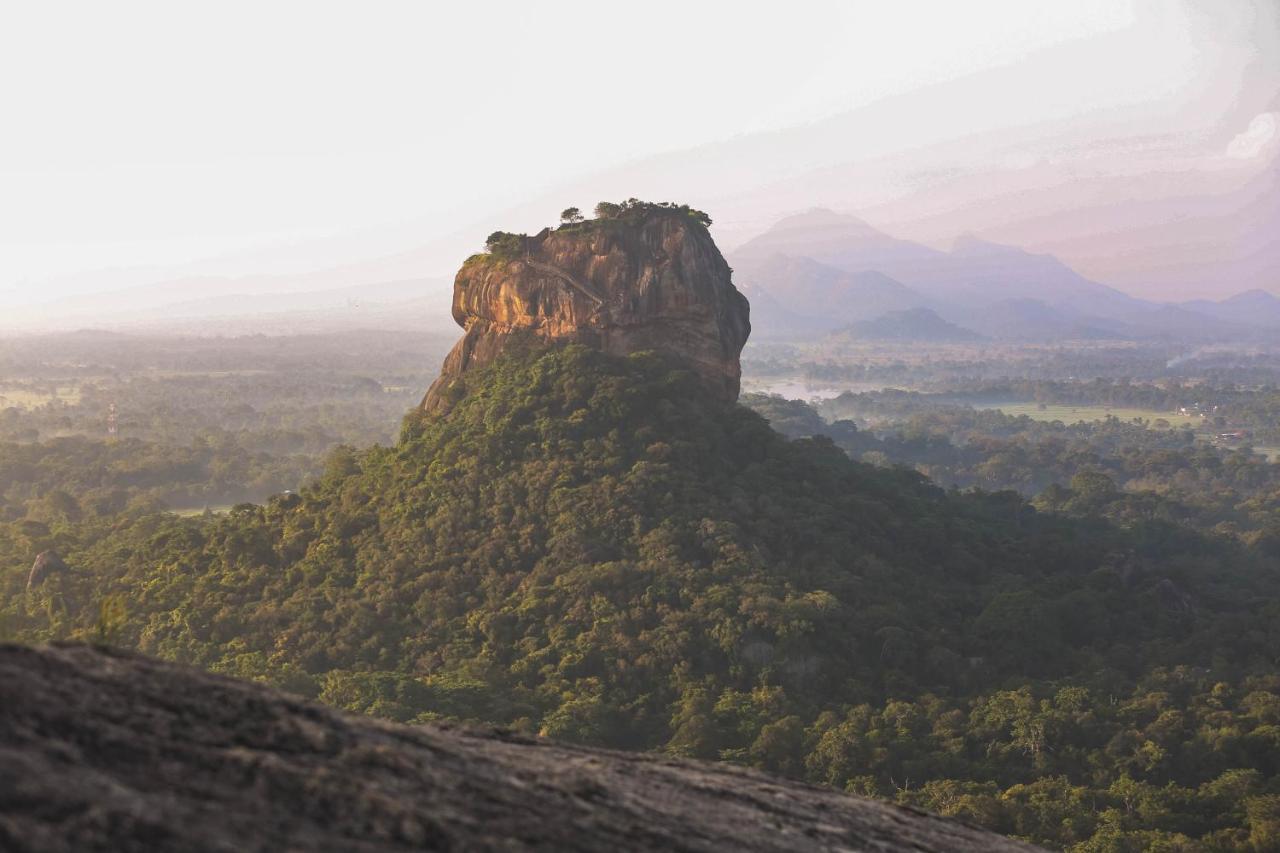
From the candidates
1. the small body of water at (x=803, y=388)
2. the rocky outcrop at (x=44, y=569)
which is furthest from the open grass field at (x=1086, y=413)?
the rocky outcrop at (x=44, y=569)

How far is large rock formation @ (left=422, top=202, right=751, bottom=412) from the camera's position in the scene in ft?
126

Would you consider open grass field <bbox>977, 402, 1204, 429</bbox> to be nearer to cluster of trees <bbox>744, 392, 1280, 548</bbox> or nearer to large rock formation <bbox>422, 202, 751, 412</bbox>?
cluster of trees <bbox>744, 392, 1280, 548</bbox>

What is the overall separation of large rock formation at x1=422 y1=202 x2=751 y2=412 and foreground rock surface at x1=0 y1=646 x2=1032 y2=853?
101ft

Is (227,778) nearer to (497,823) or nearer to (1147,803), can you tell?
(497,823)

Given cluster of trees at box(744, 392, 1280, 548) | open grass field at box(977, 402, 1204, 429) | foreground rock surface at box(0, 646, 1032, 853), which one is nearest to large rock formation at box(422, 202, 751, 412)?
cluster of trees at box(744, 392, 1280, 548)

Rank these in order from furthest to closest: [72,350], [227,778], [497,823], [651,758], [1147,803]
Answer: [72,350]
[1147,803]
[651,758]
[497,823]
[227,778]

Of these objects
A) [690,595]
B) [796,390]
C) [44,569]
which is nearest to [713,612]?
[690,595]

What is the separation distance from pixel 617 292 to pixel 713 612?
16.4 metres

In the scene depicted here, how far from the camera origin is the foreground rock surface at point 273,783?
525 centimetres

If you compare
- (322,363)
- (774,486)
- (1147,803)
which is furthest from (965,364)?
(1147,803)

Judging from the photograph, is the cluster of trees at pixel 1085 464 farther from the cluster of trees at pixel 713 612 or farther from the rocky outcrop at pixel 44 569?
the rocky outcrop at pixel 44 569

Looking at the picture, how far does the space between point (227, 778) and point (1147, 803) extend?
2018 centimetres

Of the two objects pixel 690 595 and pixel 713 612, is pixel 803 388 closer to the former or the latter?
pixel 690 595

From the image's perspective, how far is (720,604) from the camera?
2734 cm
